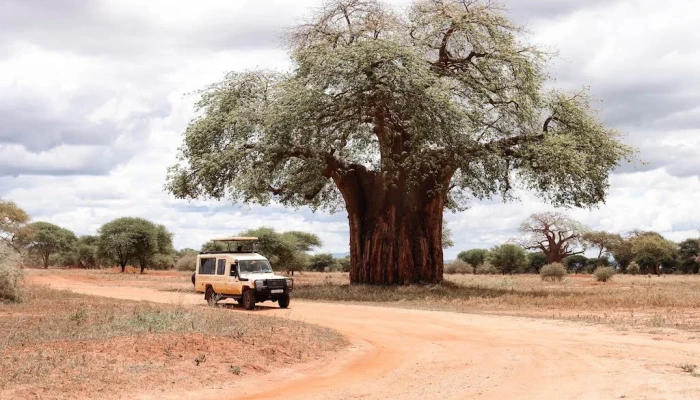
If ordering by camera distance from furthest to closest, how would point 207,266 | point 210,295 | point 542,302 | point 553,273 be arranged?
point 553,273 → point 542,302 → point 207,266 → point 210,295

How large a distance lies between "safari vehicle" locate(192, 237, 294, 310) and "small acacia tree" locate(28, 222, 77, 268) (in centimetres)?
6764

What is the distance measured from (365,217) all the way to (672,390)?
2464 centimetres

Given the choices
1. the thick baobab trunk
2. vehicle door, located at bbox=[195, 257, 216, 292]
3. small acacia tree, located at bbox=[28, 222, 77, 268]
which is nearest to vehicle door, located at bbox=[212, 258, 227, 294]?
vehicle door, located at bbox=[195, 257, 216, 292]

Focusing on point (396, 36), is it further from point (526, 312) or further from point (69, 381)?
point (69, 381)

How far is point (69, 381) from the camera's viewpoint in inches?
421

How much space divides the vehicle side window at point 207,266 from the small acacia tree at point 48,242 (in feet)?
220

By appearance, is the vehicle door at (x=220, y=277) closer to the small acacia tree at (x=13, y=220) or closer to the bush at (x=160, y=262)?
the small acacia tree at (x=13, y=220)

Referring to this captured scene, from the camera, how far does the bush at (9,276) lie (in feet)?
73.3

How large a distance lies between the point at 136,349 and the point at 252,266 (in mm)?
11171

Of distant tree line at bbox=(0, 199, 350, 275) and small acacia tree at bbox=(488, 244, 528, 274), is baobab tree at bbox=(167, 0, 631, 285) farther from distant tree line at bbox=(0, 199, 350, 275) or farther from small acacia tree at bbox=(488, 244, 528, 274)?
small acacia tree at bbox=(488, 244, 528, 274)

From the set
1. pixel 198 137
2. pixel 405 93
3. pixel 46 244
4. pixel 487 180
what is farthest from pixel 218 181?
pixel 46 244

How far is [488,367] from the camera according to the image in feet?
41.7

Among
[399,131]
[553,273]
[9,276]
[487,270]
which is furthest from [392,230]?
[487,270]

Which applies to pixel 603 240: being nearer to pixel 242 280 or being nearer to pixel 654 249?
pixel 654 249
